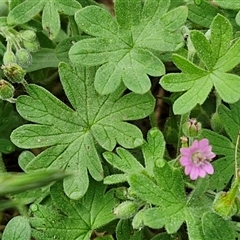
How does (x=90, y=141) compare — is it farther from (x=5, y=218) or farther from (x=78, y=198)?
(x=5, y=218)

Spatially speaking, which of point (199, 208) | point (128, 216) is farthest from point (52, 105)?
point (199, 208)

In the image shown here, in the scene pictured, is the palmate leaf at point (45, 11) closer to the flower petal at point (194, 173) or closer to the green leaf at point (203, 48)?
the green leaf at point (203, 48)

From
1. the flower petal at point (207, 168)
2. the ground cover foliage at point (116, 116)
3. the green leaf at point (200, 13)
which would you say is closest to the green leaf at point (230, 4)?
the ground cover foliage at point (116, 116)

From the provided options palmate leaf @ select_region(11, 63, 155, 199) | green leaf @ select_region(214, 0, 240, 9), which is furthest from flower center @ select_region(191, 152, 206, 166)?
green leaf @ select_region(214, 0, 240, 9)

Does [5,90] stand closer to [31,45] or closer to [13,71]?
[13,71]

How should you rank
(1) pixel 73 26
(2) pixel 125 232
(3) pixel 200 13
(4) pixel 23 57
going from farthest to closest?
(1) pixel 73 26, (3) pixel 200 13, (4) pixel 23 57, (2) pixel 125 232

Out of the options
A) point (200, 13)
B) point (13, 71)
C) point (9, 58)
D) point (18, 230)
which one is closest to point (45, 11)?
point (9, 58)
